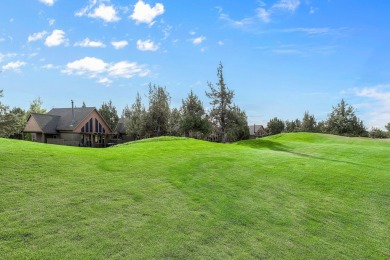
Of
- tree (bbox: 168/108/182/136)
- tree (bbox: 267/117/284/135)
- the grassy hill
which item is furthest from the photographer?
tree (bbox: 267/117/284/135)

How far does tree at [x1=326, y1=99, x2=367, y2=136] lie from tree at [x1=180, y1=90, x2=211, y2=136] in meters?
37.9

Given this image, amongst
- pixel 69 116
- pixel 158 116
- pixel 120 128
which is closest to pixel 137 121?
pixel 158 116

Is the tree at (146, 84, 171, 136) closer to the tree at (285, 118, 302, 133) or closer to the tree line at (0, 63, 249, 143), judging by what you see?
the tree line at (0, 63, 249, 143)

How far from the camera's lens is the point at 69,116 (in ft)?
203

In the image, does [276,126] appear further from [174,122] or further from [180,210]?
[180,210]

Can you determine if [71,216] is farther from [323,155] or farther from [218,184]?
[323,155]

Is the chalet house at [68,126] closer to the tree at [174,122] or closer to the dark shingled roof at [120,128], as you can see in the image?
the dark shingled roof at [120,128]

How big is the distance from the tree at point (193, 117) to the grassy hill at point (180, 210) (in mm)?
32931

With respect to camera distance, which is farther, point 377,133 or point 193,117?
point 377,133

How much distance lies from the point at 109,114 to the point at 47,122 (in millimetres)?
26791

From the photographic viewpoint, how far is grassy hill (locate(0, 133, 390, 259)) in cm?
679

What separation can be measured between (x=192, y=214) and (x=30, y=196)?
4505mm

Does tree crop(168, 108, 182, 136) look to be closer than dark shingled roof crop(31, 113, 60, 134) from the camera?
Yes

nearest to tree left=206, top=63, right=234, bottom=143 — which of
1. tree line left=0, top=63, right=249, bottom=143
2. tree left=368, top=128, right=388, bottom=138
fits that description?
tree line left=0, top=63, right=249, bottom=143
